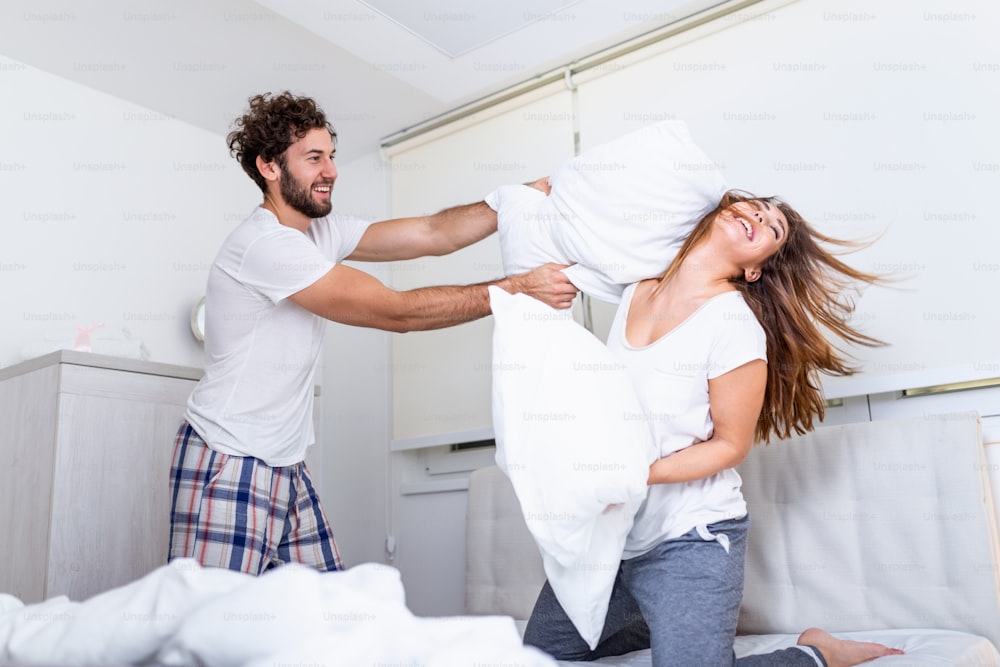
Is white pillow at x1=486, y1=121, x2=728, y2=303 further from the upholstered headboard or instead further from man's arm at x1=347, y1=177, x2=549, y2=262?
the upholstered headboard

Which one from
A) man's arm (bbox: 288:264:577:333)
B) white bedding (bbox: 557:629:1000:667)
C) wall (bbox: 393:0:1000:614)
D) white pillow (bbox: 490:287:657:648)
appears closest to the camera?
white pillow (bbox: 490:287:657:648)

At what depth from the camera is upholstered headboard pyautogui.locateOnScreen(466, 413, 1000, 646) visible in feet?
5.78

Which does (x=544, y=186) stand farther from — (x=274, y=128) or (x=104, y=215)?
(x=104, y=215)

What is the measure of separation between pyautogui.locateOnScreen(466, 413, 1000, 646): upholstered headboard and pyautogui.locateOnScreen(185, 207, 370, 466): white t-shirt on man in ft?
3.60

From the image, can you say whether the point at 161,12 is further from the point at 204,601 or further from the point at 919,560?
the point at 919,560

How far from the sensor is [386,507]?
10.4 feet

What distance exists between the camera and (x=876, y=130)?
7.28 ft

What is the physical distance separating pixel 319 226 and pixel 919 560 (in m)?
1.61

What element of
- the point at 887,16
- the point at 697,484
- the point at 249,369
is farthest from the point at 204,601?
the point at 887,16

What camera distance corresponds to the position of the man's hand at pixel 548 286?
179 centimetres

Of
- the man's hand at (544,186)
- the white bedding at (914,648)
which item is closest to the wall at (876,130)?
the white bedding at (914,648)

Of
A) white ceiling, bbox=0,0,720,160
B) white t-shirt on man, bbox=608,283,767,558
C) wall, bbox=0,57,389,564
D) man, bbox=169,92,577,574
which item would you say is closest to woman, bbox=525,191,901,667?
white t-shirt on man, bbox=608,283,767,558

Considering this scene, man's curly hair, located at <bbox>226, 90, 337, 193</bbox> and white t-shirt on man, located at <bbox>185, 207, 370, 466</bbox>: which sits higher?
man's curly hair, located at <bbox>226, 90, 337, 193</bbox>

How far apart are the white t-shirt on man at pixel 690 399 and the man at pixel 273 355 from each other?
303 millimetres
